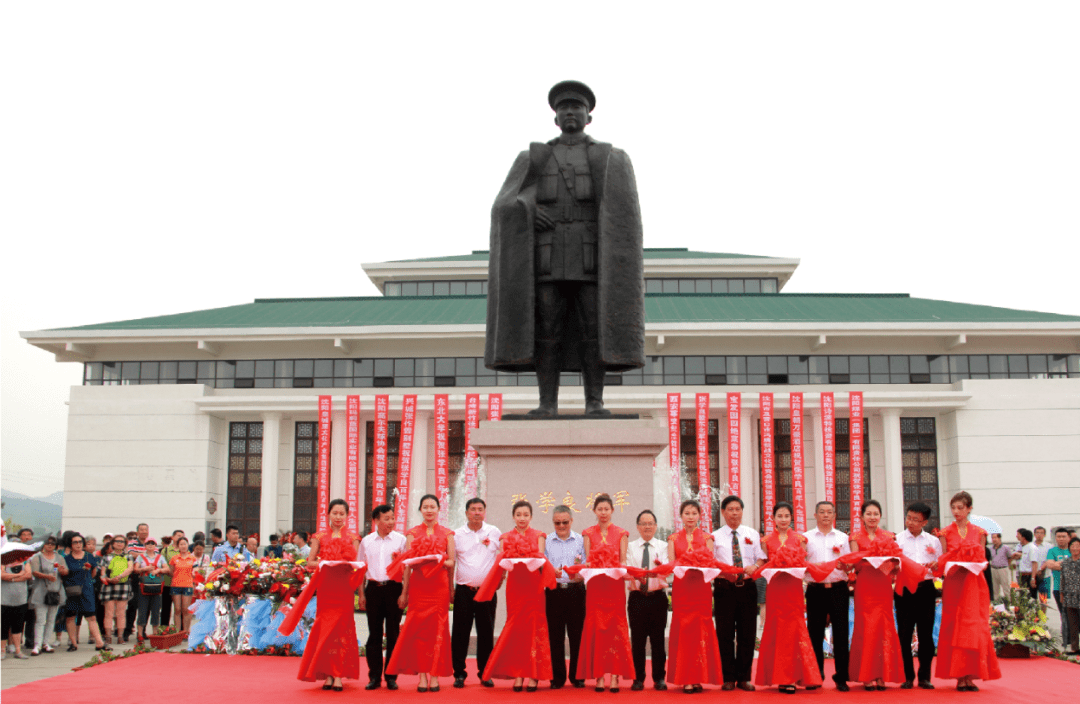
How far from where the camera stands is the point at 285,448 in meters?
27.9

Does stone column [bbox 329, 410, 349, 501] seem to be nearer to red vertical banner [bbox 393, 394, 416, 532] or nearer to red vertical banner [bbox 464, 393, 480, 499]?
red vertical banner [bbox 393, 394, 416, 532]

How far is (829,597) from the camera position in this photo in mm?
6961

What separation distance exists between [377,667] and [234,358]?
2319 cm

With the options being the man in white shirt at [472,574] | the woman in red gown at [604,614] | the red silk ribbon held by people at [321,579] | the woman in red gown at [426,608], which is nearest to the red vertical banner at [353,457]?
the red silk ribbon held by people at [321,579]

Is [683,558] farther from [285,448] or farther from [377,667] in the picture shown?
[285,448]

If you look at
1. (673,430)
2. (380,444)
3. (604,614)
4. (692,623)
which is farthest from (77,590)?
(673,430)

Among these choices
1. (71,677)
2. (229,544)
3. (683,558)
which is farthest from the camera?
(229,544)

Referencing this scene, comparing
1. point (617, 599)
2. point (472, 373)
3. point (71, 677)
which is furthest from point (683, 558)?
point (472, 373)

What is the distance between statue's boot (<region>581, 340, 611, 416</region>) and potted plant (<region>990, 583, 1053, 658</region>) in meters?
4.99

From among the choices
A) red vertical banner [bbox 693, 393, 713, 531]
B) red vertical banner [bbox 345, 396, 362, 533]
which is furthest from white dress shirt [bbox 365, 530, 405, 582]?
red vertical banner [bbox 345, 396, 362, 533]

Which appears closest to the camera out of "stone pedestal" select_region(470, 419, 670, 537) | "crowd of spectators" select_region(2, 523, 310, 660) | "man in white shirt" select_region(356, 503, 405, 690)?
"man in white shirt" select_region(356, 503, 405, 690)

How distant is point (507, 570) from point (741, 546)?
1783 millimetres

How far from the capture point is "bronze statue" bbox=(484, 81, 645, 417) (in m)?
7.91

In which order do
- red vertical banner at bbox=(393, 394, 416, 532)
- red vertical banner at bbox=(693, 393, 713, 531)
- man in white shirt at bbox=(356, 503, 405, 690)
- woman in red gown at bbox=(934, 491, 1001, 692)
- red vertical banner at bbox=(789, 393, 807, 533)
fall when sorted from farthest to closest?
red vertical banner at bbox=(393, 394, 416, 532) → red vertical banner at bbox=(789, 393, 807, 533) → red vertical banner at bbox=(693, 393, 713, 531) → man in white shirt at bbox=(356, 503, 405, 690) → woman in red gown at bbox=(934, 491, 1001, 692)
